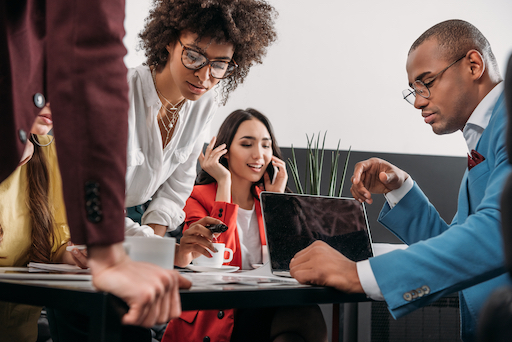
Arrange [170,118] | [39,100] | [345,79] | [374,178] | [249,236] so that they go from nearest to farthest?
[39,100] → [374,178] → [170,118] → [249,236] → [345,79]

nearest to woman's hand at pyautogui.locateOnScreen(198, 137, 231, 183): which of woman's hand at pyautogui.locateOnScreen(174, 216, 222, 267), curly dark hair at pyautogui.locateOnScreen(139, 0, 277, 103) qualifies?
curly dark hair at pyautogui.locateOnScreen(139, 0, 277, 103)

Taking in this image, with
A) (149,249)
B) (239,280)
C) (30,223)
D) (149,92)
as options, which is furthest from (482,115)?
(30,223)

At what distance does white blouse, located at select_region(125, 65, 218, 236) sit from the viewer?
5.37 feet

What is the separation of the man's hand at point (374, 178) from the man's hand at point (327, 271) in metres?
0.54

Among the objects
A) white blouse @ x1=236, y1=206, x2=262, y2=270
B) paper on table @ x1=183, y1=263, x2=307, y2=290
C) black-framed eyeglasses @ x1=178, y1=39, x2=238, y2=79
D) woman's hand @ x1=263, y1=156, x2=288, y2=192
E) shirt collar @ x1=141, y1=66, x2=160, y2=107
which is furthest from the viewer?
woman's hand @ x1=263, y1=156, x2=288, y2=192

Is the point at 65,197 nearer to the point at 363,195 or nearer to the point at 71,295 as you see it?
the point at 71,295

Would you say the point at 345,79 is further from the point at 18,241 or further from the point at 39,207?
the point at 18,241

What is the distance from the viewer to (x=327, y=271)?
2.57 feet

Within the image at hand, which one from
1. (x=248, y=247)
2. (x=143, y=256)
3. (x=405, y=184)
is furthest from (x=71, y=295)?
(x=248, y=247)

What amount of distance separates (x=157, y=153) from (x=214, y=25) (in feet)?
1.88

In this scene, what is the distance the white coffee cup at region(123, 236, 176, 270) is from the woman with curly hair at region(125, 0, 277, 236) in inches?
23.5

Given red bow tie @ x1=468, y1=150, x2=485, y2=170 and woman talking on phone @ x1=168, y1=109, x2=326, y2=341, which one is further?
woman talking on phone @ x1=168, y1=109, x2=326, y2=341

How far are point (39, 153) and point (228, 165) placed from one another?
3.62 ft

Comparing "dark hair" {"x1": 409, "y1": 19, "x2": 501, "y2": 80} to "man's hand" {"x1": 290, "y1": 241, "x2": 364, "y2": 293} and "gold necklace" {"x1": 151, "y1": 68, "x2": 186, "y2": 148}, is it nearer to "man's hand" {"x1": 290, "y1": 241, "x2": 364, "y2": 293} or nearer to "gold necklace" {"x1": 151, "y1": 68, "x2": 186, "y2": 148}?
"man's hand" {"x1": 290, "y1": 241, "x2": 364, "y2": 293}
